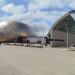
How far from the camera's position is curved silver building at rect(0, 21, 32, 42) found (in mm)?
128625

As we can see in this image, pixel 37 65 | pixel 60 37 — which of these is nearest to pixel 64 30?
pixel 60 37

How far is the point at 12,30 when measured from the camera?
130 metres

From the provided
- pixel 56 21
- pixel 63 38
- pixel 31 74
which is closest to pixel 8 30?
pixel 56 21

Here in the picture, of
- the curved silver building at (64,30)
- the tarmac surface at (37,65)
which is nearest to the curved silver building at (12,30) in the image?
the curved silver building at (64,30)

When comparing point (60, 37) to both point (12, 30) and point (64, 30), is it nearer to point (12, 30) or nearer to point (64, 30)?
point (64, 30)

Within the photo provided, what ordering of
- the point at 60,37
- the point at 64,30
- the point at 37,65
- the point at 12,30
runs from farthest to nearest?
1. the point at 12,30
2. the point at 64,30
3. the point at 60,37
4. the point at 37,65

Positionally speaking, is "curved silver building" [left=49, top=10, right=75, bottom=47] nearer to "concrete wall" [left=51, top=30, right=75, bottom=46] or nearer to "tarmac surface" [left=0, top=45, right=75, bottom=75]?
"concrete wall" [left=51, top=30, right=75, bottom=46]

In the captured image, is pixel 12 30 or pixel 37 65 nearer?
pixel 37 65

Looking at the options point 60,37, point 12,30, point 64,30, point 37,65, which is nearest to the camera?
point 37,65

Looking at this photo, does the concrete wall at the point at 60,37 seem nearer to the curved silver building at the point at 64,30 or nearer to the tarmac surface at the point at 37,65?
the curved silver building at the point at 64,30

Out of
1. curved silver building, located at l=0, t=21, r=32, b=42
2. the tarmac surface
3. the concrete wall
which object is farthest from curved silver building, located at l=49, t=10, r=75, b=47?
the tarmac surface

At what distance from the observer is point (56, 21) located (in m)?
102

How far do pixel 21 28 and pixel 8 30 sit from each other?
8416 millimetres

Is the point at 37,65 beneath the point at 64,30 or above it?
beneath
